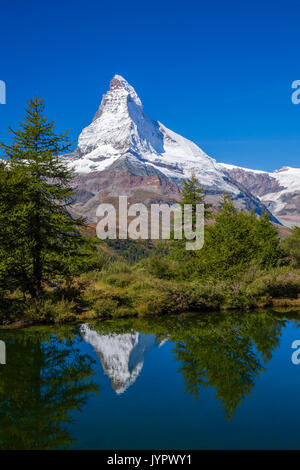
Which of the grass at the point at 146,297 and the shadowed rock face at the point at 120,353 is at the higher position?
the grass at the point at 146,297

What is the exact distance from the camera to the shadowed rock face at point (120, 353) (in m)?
13.3

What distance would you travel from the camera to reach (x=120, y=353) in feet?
53.7

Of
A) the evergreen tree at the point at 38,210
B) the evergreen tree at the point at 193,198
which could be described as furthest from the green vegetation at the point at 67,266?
the evergreen tree at the point at 193,198

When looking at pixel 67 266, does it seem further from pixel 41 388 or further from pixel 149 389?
pixel 149 389

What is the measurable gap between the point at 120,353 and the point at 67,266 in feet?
27.8

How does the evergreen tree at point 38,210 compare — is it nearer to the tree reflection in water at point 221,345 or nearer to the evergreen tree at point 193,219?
the tree reflection in water at point 221,345

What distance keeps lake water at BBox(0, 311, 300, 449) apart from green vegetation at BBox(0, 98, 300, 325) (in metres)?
3.55

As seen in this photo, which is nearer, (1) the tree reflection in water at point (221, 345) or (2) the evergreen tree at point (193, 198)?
(1) the tree reflection in water at point (221, 345)

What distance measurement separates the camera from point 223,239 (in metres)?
30.3

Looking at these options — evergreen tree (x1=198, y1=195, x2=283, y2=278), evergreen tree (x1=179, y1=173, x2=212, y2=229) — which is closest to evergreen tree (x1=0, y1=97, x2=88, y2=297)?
evergreen tree (x1=198, y1=195, x2=283, y2=278)

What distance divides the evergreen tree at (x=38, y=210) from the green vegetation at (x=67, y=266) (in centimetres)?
6

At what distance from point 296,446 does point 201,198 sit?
33004mm

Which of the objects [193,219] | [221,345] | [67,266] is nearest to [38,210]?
[67,266]
